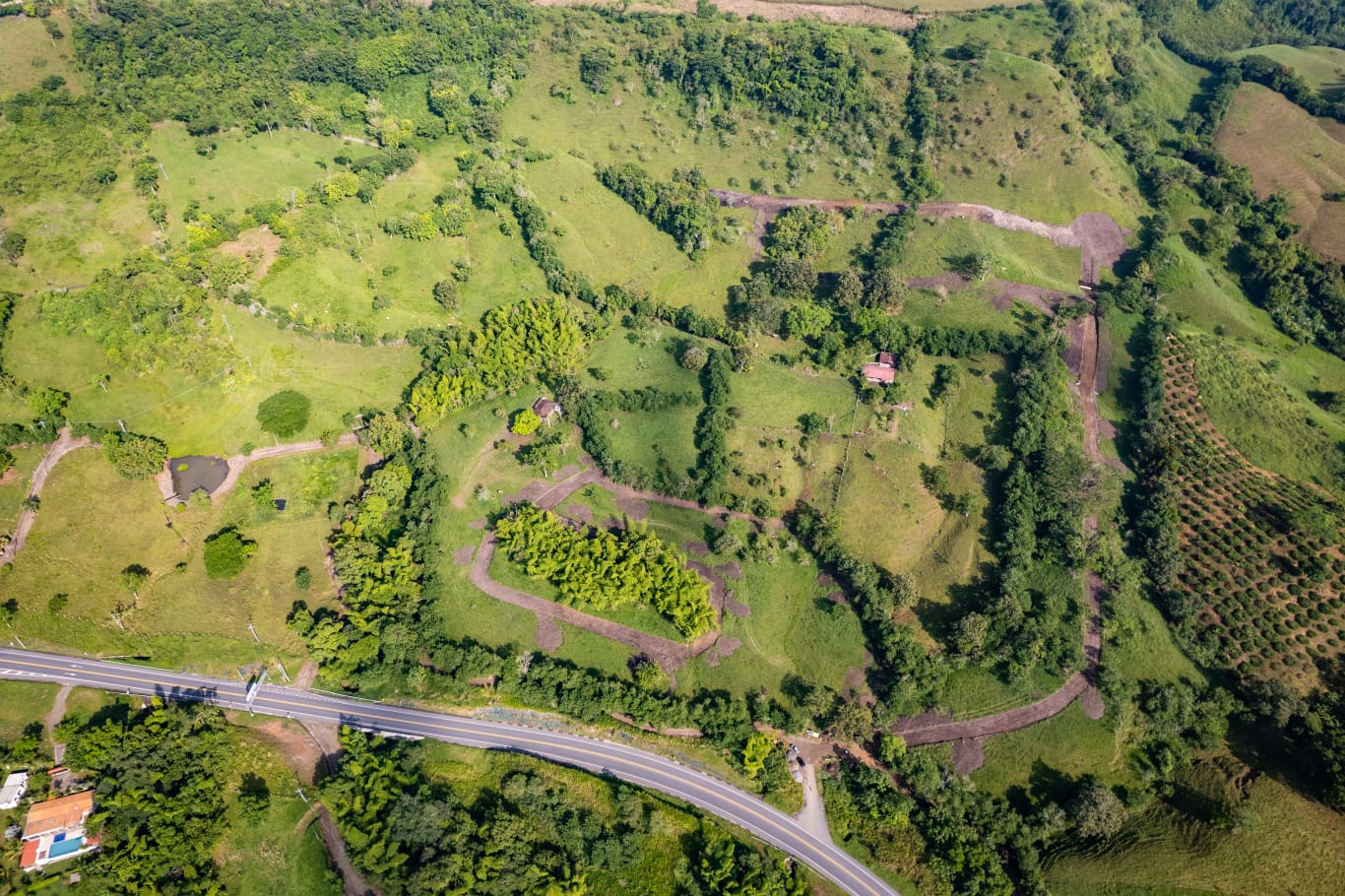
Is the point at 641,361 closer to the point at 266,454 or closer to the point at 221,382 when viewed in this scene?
the point at 266,454

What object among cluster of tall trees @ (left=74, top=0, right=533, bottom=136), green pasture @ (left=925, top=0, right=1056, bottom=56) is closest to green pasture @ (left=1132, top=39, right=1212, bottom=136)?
green pasture @ (left=925, top=0, right=1056, bottom=56)

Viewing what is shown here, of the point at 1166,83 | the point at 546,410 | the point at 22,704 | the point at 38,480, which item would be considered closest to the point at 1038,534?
the point at 546,410

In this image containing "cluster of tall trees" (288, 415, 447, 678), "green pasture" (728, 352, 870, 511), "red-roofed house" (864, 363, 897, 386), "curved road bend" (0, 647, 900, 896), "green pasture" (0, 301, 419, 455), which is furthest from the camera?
"red-roofed house" (864, 363, 897, 386)

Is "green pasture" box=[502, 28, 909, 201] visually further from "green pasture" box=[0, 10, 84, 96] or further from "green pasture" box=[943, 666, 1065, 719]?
"green pasture" box=[943, 666, 1065, 719]

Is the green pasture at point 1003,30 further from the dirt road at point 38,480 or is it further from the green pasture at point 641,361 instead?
the dirt road at point 38,480

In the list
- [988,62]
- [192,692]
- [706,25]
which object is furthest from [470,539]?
[988,62]
